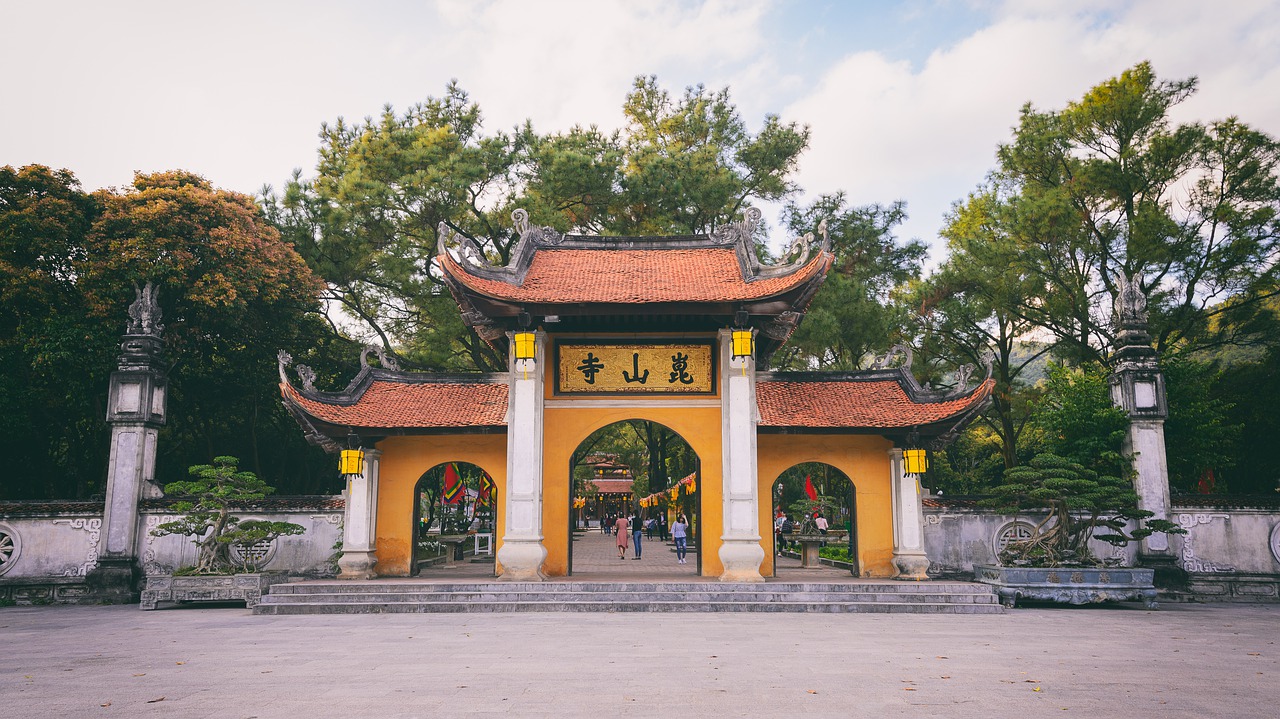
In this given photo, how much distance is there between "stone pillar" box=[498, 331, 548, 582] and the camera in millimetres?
13672

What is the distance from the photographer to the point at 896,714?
560 centimetres

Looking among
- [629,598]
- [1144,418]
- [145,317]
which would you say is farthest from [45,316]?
[1144,418]

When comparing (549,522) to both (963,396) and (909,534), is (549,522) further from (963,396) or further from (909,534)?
(963,396)

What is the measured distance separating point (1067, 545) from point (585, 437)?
27.4 ft

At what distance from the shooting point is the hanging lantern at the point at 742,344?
14156mm

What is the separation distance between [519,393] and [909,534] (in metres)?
7.43

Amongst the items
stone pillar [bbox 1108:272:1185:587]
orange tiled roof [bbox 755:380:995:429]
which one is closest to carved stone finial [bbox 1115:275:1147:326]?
stone pillar [bbox 1108:272:1185:587]

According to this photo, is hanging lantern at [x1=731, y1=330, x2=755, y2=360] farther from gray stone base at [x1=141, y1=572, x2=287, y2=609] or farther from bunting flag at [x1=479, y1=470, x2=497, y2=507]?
gray stone base at [x1=141, y1=572, x2=287, y2=609]

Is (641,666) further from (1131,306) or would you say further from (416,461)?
(1131,306)

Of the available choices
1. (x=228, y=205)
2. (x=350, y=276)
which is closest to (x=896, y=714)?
(x=228, y=205)

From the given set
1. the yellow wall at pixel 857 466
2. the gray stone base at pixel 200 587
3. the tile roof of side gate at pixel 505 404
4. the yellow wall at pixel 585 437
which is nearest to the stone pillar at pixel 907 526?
the yellow wall at pixel 857 466

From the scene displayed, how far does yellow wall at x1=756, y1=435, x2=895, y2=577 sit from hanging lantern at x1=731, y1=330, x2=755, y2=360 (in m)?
1.91

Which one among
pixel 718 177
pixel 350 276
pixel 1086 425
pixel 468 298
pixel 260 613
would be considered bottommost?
pixel 260 613

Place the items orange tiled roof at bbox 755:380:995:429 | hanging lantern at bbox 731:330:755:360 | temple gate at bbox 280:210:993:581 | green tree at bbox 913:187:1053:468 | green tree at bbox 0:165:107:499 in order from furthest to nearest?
green tree at bbox 913:187:1053:468, green tree at bbox 0:165:107:499, orange tiled roof at bbox 755:380:995:429, hanging lantern at bbox 731:330:755:360, temple gate at bbox 280:210:993:581
